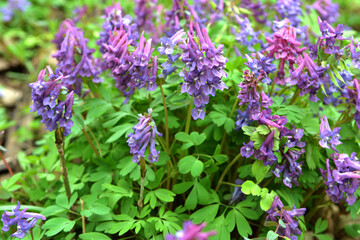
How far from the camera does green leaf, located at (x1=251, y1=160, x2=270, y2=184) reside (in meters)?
2.34

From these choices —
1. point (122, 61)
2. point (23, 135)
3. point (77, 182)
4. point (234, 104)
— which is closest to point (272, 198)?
point (234, 104)

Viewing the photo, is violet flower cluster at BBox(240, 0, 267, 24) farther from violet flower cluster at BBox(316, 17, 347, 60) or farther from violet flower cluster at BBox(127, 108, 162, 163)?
violet flower cluster at BBox(127, 108, 162, 163)

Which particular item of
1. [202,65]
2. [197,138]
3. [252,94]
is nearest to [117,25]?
[202,65]

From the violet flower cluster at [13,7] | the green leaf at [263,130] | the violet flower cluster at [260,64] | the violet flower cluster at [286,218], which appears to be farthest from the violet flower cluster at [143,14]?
the violet flower cluster at [13,7]

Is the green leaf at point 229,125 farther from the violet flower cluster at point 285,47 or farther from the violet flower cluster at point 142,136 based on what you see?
the violet flower cluster at point 142,136

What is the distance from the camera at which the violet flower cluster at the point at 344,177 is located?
2299 millimetres

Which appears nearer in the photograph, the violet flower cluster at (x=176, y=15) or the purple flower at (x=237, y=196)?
the purple flower at (x=237, y=196)

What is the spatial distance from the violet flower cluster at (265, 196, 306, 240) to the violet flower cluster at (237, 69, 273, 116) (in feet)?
2.04

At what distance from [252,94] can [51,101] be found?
1.35m

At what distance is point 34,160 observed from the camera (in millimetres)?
3580

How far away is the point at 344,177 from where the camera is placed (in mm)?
2287

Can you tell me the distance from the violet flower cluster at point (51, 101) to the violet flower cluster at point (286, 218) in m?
1.50

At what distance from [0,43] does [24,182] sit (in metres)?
4.51

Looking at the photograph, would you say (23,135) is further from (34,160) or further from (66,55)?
(66,55)
